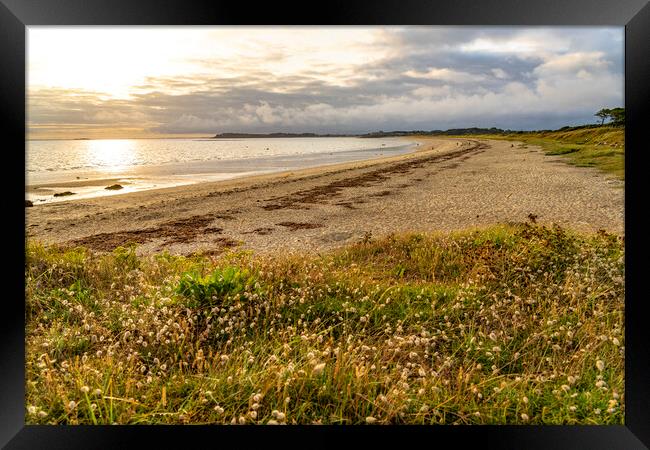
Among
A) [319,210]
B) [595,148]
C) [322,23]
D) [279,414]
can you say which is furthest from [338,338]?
[595,148]

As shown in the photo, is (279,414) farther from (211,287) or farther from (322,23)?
(322,23)

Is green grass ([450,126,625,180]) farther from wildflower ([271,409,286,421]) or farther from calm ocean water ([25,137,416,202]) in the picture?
wildflower ([271,409,286,421])

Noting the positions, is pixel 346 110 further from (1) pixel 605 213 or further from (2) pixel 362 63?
(1) pixel 605 213

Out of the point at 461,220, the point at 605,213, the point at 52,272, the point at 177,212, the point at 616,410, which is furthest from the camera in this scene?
the point at 177,212

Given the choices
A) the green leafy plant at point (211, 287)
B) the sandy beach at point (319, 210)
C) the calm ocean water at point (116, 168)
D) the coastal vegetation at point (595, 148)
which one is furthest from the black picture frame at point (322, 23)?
the coastal vegetation at point (595, 148)

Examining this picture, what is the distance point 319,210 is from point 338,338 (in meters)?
8.81

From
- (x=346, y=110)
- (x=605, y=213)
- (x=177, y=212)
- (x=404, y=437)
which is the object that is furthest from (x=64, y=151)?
(x=404, y=437)

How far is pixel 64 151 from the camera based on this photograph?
28.5m

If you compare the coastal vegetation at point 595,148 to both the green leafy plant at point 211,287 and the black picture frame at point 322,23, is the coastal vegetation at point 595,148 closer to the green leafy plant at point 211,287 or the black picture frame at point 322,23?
the black picture frame at point 322,23

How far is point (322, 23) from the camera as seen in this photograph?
385cm

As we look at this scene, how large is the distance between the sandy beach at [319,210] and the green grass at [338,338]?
2.69m

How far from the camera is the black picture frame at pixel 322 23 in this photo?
3.56 m

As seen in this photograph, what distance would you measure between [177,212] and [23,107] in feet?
32.5

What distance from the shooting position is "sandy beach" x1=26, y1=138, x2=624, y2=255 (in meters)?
10.5
